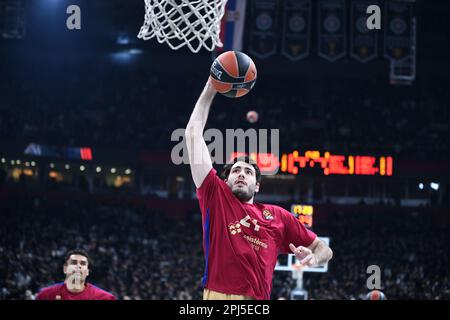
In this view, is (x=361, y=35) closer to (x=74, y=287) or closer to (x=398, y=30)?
(x=398, y=30)

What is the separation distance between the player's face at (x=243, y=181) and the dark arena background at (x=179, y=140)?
13903 mm

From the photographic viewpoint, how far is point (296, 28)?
2356 centimetres

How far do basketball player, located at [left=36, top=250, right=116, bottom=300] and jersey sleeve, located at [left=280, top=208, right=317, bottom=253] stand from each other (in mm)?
1888

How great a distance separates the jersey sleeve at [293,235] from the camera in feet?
16.5

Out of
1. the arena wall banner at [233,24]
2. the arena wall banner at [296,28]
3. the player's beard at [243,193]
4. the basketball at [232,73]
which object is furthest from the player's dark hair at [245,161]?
the arena wall banner at [296,28]

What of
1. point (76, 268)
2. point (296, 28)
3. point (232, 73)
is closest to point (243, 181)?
point (232, 73)

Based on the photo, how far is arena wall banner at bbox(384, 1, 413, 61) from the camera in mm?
22172

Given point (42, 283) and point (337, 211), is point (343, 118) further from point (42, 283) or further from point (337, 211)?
point (42, 283)

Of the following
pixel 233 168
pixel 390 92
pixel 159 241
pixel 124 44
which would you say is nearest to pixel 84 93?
pixel 124 44

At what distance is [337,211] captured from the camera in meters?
27.4

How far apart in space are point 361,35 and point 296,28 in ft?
7.60

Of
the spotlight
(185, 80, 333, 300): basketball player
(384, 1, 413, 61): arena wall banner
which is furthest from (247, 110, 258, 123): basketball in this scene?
(185, 80, 333, 300): basketball player
